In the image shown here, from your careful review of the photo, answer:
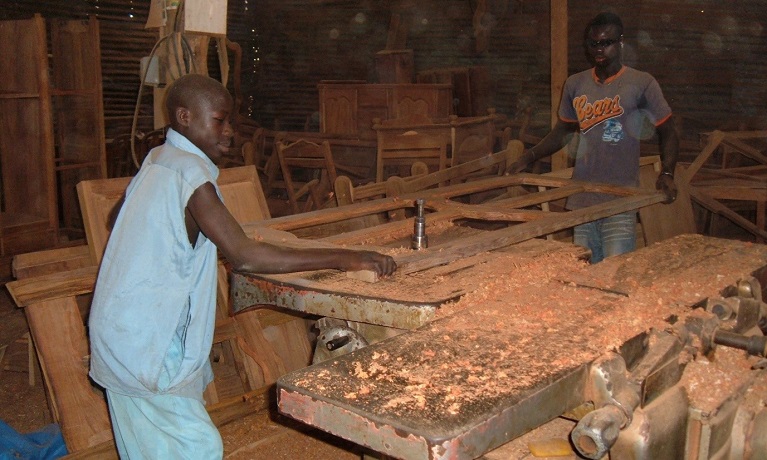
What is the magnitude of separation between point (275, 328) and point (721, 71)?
8376 mm

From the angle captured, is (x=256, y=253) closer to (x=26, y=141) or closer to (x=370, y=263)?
(x=370, y=263)

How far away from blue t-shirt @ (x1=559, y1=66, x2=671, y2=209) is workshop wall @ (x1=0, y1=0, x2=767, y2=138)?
667 cm

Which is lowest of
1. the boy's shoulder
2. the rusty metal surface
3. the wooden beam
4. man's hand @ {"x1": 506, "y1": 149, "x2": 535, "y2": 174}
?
the rusty metal surface

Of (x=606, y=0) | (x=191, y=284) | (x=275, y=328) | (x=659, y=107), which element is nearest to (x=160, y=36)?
(x=275, y=328)

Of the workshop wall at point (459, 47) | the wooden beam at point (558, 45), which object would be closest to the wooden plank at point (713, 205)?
the wooden beam at point (558, 45)

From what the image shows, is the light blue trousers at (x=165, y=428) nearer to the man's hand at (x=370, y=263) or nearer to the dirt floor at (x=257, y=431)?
the man's hand at (x=370, y=263)

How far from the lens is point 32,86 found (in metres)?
6.48

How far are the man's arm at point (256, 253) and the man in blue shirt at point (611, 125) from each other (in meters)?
1.97

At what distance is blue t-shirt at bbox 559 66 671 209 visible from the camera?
3826 mm

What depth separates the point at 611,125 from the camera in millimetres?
3873

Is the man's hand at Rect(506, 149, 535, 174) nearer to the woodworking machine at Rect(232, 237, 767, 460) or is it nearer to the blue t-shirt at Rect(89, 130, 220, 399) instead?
the woodworking machine at Rect(232, 237, 767, 460)

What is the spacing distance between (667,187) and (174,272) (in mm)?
2453

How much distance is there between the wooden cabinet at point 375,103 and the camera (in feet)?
31.2

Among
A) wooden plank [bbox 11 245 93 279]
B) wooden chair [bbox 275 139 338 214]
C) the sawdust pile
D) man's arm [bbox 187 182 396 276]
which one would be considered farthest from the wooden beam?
man's arm [bbox 187 182 396 276]
